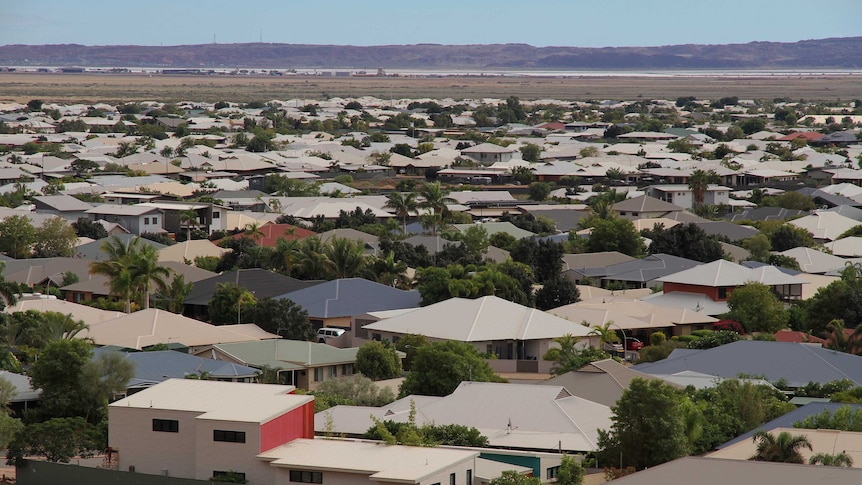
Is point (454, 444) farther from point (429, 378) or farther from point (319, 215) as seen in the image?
point (319, 215)

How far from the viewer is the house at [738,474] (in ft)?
69.0

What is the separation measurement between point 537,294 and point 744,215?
1295 inches

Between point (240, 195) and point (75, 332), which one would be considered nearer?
point (75, 332)

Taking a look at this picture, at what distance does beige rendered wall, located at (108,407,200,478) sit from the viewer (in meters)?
27.0

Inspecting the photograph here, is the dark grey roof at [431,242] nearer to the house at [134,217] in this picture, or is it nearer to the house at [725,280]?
the house at [725,280]

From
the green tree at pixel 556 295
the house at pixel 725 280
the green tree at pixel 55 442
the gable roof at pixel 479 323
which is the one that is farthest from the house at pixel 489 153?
the green tree at pixel 55 442

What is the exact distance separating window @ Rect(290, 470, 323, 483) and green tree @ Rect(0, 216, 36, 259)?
135ft

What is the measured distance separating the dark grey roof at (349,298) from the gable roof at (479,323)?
3.41m

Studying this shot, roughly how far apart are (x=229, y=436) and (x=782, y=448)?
9234 millimetres

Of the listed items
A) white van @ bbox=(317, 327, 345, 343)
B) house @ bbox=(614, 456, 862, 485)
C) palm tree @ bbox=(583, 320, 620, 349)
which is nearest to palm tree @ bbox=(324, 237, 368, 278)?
white van @ bbox=(317, 327, 345, 343)

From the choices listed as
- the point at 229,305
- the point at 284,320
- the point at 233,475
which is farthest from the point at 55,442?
the point at 229,305

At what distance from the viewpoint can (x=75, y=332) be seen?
39.1 meters

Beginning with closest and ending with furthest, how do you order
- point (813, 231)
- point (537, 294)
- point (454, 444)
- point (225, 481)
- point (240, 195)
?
point (225, 481) < point (454, 444) < point (537, 294) < point (813, 231) < point (240, 195)

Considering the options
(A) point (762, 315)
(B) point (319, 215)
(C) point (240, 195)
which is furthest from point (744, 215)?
(A) point (762, 315)
